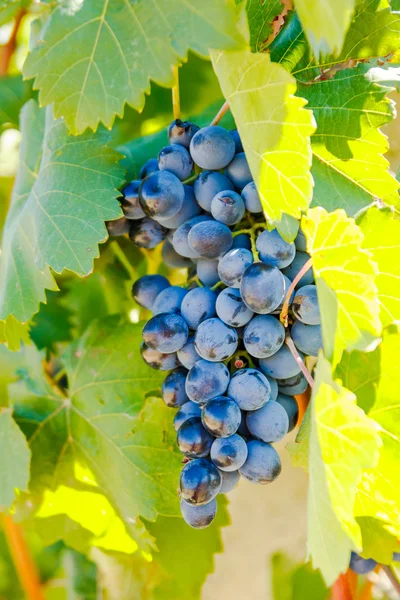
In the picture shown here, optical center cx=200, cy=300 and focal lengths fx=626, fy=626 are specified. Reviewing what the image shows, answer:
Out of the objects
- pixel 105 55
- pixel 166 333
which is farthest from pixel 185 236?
pixel 105 55

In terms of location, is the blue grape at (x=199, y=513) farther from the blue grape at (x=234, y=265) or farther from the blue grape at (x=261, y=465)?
the blue grape at (x=234, y=265)

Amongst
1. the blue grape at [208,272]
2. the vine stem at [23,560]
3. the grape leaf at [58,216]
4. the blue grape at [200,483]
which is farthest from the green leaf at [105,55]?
the vine stem at [23,560]

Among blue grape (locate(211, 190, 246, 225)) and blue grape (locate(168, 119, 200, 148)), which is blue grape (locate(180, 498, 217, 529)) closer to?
blue grape (locate(211, 190, 246, 225))

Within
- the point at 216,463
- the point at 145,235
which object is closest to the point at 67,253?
the point at 145,235

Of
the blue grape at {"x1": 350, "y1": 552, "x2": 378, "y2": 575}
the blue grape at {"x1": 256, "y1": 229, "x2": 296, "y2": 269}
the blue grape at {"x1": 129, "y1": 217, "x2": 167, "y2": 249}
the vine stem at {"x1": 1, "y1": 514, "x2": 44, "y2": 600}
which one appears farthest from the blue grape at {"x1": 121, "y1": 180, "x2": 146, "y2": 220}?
the vine stem at {"x1": 1, "y1": 514, "x2": 44, "y2": 600}

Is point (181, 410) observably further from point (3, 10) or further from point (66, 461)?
point (3, 10)

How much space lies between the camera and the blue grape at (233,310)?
71cm

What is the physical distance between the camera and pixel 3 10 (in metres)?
0.99

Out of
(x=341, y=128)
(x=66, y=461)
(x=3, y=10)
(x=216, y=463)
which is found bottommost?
(x=66, y=461)

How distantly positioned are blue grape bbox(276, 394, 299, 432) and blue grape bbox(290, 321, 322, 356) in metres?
0.08

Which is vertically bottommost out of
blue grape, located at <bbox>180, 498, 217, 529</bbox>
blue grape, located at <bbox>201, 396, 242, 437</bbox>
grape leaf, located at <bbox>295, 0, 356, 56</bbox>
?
blue grape, located at <bbox>180, 498, 217, 529</bbox>

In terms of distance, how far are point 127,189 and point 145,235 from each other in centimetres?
7

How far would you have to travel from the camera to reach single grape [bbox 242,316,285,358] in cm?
69

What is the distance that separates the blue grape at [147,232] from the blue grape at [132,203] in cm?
1
